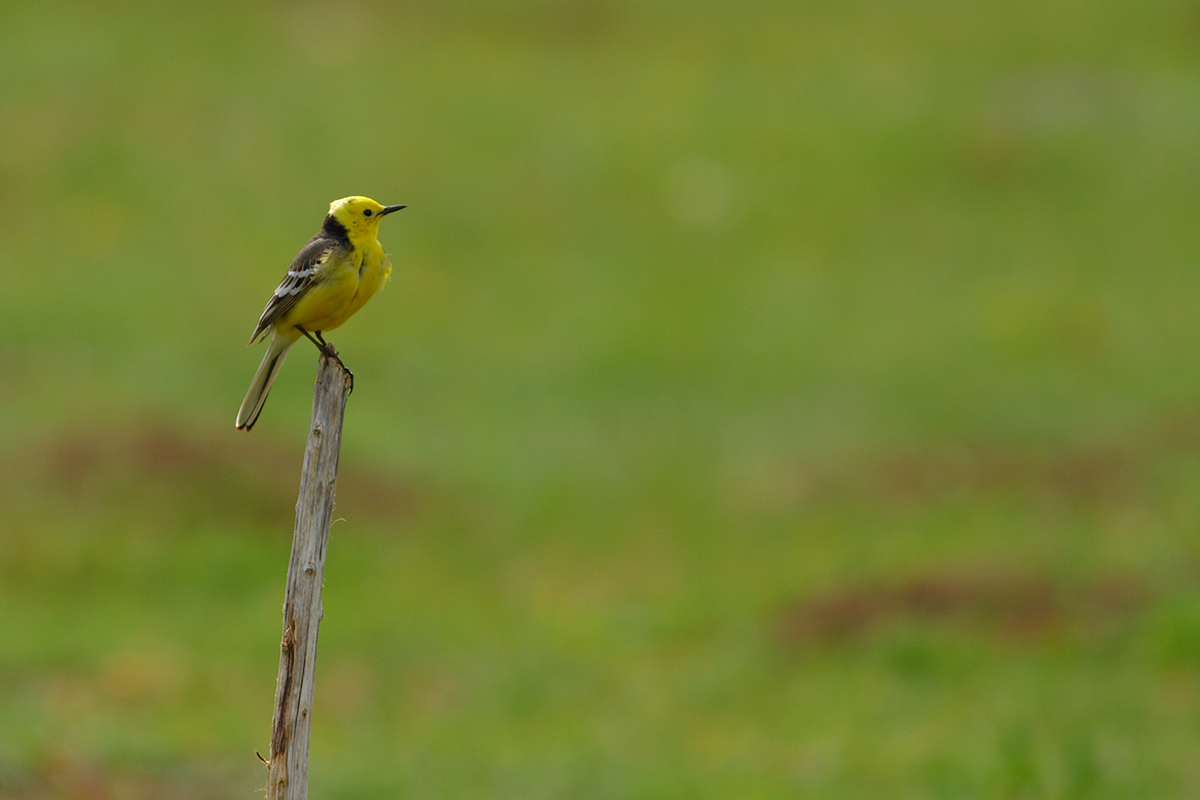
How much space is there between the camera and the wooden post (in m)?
5.80

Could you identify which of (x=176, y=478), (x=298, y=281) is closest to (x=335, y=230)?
(x=298, y=281)

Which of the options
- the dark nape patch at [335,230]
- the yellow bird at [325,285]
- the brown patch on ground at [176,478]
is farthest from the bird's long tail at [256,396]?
the brown patch on ground at [176,478]

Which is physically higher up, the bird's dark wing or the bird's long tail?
the bird's dark wing

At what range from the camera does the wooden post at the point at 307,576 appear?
19.0ft

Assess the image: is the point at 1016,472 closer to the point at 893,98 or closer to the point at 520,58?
the point at 893,98

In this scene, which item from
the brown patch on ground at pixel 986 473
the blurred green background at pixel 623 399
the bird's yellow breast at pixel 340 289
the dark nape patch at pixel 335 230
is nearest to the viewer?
the bird's yellow breast at pixel 340 289

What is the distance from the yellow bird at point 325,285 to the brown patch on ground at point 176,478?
22.1 ft

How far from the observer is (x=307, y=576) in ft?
19.1

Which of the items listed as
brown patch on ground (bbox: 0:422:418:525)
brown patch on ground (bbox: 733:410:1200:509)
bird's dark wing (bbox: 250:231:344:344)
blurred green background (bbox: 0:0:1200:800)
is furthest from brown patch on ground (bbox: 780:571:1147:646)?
bird's dark wing (bbox: 250:231:344:344)

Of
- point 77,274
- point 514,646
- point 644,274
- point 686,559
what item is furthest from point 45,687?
point 644,274

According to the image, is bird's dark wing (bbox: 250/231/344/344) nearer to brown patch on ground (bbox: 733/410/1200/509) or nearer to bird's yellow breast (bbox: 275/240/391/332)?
bird's yellow breast (bbox: 275/240/391/332)

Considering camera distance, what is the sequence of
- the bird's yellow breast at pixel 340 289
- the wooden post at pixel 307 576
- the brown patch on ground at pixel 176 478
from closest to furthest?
the wooden post at pixel 307 576 < the bird's yellow breast at pixel 340 289 < the brown patch on ground at pixel 176 478

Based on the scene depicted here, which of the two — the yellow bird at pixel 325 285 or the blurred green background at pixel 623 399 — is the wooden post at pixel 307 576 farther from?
the blurred green background at pixel 623 399

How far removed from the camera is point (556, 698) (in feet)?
36.0
